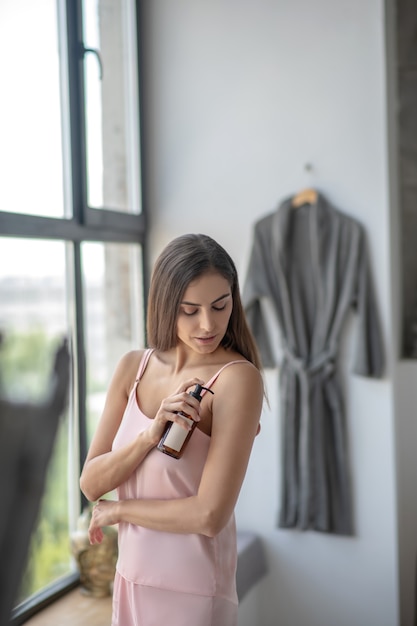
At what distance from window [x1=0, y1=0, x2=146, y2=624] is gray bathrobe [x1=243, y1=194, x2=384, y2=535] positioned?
58cm

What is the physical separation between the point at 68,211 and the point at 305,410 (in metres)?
1.16

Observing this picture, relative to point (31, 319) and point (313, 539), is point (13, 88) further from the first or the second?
point (313, 539)

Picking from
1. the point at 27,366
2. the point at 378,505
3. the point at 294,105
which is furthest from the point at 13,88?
the point at 378,505

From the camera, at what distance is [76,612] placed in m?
2.48

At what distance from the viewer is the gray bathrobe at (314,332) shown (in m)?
2.83

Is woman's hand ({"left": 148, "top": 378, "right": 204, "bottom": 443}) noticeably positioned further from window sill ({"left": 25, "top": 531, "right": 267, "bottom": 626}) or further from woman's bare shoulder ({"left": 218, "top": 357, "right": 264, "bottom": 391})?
window sill ({"left": 25, "top": 531, "right": 267, "bottom": 626})

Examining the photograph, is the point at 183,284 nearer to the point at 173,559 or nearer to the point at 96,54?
the point at 173,559

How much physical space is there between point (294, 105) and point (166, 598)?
2.01m

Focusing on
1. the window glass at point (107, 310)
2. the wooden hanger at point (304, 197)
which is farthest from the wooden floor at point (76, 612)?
the wooden hanger at point (304, 197)

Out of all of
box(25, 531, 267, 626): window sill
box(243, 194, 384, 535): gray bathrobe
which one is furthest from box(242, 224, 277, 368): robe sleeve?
box(25, 531, 267, 626): window sill

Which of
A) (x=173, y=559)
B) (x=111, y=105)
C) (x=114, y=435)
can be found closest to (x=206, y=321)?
(x=114, y=435)

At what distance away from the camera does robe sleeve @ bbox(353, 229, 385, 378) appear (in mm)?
2809

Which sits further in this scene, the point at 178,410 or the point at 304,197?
the point at 304,197

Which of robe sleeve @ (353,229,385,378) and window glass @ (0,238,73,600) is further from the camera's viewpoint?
robe sleeve @ (353,229,385,378)
